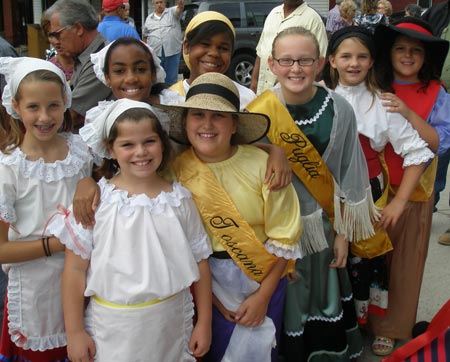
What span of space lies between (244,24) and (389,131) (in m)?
9.70

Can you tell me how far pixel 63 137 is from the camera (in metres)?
2.35

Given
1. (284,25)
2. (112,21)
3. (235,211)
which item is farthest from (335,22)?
(235,211)

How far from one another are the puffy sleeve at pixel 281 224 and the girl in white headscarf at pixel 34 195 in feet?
2.59

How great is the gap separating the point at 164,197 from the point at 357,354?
4.73ft

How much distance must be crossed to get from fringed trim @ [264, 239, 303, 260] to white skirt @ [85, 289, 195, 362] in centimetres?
39

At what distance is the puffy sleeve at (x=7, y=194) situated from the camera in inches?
80.7

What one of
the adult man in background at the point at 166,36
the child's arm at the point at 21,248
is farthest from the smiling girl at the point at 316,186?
the adult man in background at the point at 166,36

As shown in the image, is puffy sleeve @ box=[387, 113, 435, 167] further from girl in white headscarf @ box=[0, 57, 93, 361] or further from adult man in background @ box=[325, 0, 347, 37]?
adult man in background @ box=[325, 0, 347, 37]

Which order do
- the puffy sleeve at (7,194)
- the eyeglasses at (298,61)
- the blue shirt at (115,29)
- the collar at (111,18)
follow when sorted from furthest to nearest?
the collar at (111,18) → the blue shirt at (115,29) → the eyeglasses at (298,61) → the puffy sleeve at (7,194)

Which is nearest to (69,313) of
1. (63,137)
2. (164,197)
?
(164,197)

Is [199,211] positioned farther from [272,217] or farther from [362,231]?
[362,231]

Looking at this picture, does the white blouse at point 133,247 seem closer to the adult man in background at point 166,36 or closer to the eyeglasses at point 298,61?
the eyeglasses at point 298,61

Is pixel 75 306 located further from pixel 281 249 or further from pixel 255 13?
pixel 255 13

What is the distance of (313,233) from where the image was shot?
2.47 metres
